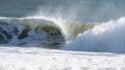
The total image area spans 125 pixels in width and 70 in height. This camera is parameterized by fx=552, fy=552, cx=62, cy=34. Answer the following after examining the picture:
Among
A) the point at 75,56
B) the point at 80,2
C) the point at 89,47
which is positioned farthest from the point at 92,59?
the point at 80,2

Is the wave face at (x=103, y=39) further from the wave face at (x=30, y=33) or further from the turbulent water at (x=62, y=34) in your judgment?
the wave face at (x=30, y=33)

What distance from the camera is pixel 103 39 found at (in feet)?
60.6

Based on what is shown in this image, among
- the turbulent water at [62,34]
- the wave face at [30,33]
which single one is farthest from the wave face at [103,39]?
the wave face at [30,33]

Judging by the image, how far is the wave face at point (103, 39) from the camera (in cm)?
1761

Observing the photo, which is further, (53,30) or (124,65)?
(53,30)

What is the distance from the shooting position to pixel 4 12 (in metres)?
29.8

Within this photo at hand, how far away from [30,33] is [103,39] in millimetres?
2749

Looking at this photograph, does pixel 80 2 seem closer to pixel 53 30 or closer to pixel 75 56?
pixel 53 30

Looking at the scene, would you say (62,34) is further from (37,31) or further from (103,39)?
(103,39)

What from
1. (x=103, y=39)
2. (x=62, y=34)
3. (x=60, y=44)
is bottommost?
(x=60, y=44)

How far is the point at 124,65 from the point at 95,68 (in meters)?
0.79

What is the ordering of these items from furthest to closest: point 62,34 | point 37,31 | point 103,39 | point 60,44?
point 37,31
point 62,34
point 103,39
point 60,44

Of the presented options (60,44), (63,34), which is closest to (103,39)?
(60,44)

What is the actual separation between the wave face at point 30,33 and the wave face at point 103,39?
0.65m
